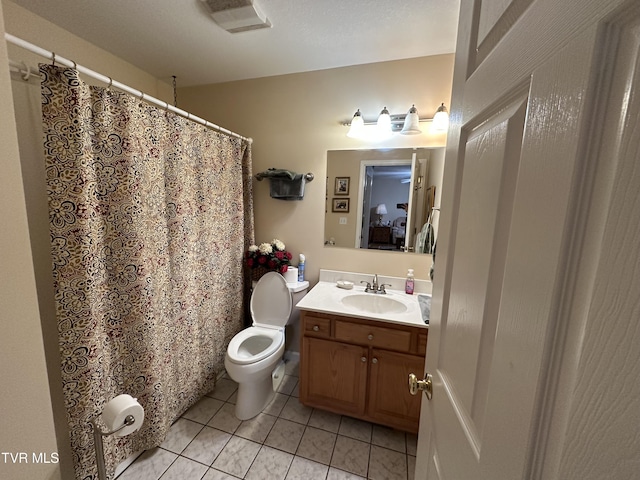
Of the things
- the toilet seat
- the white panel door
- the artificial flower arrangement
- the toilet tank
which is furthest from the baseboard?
the white panel door

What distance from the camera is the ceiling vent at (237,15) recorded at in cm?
132

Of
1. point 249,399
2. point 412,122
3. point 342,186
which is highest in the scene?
point 412,122

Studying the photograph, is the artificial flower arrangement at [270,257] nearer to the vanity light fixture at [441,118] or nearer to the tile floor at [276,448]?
the tile floor at [276,448]

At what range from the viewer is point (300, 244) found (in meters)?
2.22

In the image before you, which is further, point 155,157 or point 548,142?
point 155,157

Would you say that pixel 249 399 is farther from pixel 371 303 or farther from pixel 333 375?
pixel 371 303

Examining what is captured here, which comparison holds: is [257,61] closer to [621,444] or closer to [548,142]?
[548,142]

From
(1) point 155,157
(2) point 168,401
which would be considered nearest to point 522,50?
(1) point 155,157

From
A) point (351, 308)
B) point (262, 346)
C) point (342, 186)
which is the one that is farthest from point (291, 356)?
point (342, 186)

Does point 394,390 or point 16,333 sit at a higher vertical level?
point 16,333

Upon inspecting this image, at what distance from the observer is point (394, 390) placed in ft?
5.10

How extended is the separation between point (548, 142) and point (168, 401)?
2.06m

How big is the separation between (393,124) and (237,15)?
3.71ft

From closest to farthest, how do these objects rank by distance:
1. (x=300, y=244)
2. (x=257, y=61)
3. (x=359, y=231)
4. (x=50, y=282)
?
1. (x=50, y=282)
2. (x=257, y=61)
3. (x=359, y=231)
4. (x=300, y=244)
